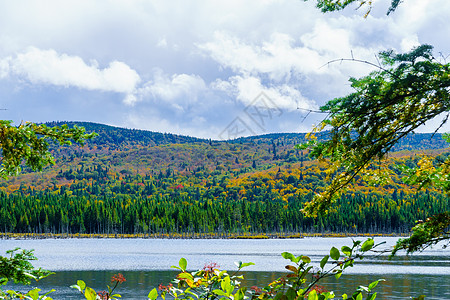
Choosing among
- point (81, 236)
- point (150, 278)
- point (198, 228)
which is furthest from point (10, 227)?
point (150, 278)

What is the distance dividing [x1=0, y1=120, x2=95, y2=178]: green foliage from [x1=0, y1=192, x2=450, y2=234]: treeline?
15941 cm

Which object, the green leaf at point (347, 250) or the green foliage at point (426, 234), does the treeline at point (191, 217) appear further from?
the green leaf at point (347, 250)

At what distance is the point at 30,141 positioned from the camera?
905 cm

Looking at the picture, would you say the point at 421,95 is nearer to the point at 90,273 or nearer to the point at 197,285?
the point at 197,285

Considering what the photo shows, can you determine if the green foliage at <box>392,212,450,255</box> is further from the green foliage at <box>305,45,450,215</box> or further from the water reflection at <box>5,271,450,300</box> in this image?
the water reflection at <box>5,271,450,300</box>

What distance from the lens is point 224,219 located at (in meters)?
170

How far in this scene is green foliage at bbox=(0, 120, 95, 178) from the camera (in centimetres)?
880

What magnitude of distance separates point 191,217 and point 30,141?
524 ft

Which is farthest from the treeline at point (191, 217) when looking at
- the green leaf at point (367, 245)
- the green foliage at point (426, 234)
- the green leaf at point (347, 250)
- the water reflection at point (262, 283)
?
the green leaf at point (367, 245)

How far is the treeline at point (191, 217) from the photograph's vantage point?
165750 mm

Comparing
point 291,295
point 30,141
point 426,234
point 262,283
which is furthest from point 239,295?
point 262,283

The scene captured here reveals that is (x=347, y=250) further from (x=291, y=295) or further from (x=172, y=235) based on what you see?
(x=172, y=235)

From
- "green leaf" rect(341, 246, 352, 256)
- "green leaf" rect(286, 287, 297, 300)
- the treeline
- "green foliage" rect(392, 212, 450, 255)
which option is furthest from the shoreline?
"green leaf" rect(286, 287, 297, 300)

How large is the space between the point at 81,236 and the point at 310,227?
9129 cm
